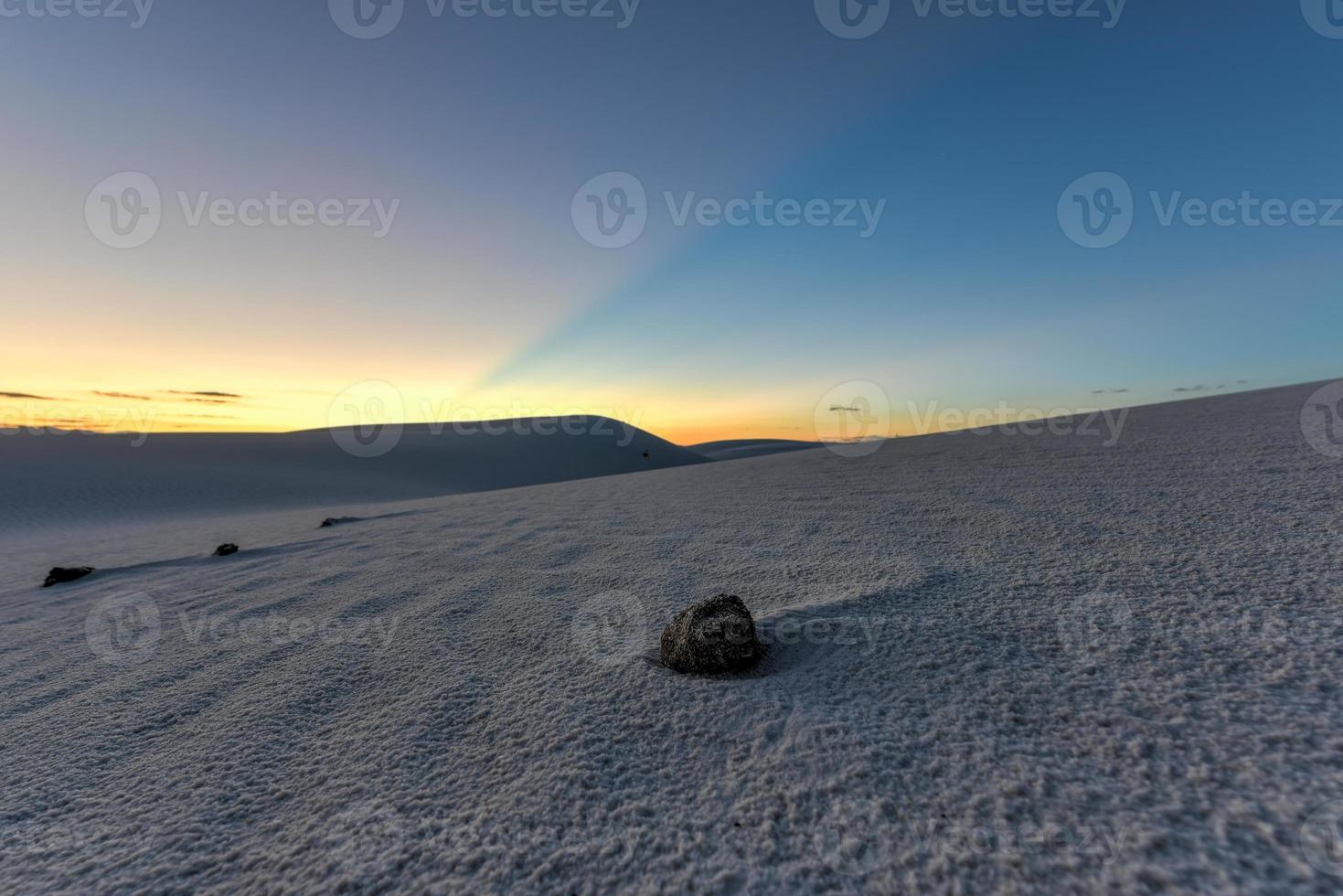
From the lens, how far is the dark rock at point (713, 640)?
1.92 metres

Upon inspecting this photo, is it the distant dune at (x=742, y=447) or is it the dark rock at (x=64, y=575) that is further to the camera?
the distant dune at (x=742, y=447)

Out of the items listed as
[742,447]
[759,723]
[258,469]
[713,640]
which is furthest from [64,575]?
[742,447]

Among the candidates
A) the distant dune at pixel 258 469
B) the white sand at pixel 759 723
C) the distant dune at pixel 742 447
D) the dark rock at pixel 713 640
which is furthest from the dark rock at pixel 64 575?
the distant dune at pixel 742 447

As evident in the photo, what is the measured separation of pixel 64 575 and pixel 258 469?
1501 cm

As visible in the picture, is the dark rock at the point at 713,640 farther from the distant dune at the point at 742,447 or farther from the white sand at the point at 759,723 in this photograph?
the distant dune at the point at 742,447

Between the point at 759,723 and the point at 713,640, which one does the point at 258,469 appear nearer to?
the point at 713,640

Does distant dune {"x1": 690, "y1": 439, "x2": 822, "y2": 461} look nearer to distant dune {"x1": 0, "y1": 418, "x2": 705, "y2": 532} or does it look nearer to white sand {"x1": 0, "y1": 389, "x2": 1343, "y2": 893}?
distant dune {"x1": 0, "y1": 418, "x2": 705, "y2": 532}

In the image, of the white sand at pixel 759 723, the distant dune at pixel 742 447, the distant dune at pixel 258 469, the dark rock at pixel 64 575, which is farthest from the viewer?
the distant dune at pixel 742 447

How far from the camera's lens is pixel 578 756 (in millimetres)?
1541

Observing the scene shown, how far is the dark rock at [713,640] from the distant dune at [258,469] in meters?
14.7

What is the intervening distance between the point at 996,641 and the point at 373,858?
1.93 meters

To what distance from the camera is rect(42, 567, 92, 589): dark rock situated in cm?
499

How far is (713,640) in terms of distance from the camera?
1.94m

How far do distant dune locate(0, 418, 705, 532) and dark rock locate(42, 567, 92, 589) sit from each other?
8.76 metres
